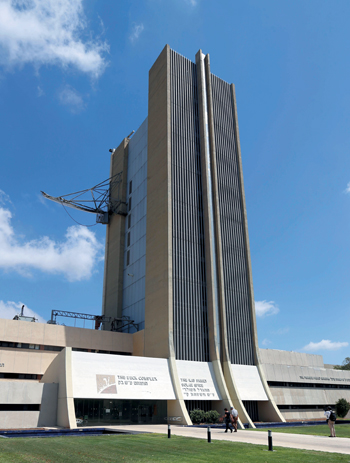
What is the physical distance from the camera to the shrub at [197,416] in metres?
38.8

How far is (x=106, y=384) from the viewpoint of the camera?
37125 mm

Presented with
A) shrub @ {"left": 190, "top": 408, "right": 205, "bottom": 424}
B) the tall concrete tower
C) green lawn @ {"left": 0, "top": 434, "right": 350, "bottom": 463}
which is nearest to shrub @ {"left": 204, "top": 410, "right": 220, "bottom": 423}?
shrub @ {"left": 190, "top": 408, "right": 205, "bottom": 424}

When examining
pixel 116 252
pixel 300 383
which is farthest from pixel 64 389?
pixel 300 383

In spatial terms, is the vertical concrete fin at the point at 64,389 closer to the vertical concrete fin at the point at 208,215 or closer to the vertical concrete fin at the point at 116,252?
the vertical concrete fin at the point at 208,215

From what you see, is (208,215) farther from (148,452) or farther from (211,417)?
(148,452)

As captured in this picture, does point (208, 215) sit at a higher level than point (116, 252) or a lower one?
higher

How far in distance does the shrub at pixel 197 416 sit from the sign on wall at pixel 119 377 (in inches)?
97.4

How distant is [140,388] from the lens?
38812mm

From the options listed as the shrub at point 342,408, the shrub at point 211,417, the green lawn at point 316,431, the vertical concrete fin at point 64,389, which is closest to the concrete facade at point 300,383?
the shrub at point 342,408

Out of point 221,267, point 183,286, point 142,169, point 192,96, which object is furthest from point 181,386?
point 192,96

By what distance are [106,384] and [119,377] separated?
5.37 ft

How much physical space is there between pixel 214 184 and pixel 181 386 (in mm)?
25482

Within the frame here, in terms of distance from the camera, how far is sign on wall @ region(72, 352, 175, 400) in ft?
119

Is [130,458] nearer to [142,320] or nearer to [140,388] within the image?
[140,388]
